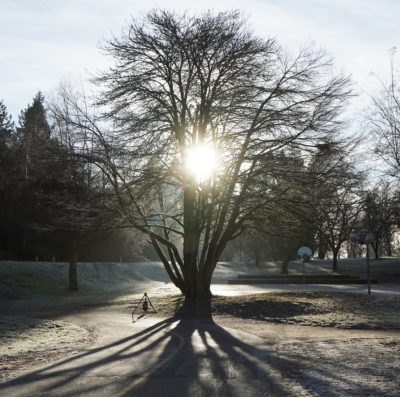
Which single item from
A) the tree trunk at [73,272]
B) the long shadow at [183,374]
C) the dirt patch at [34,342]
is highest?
the tree trunk at [73,272]

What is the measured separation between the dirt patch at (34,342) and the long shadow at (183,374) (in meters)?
0.55

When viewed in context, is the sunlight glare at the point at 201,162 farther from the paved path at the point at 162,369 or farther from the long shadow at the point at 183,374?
the long shadow at the point at 183,374

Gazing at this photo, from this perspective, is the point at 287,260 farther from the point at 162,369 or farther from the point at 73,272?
the point at 162,369

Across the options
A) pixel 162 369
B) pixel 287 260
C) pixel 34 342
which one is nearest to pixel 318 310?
pixel 34 342

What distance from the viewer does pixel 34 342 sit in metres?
12.8

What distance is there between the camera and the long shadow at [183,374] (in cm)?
768

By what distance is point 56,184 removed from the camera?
35969 mm

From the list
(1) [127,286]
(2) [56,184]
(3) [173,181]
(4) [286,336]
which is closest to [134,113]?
(3) [173,181]

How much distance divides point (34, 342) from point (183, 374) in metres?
5.28

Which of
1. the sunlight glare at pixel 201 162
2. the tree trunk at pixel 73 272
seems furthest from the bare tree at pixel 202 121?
the tree trunk at pixel 73 272

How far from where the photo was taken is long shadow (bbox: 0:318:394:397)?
7684 mm

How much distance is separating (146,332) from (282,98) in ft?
35.0

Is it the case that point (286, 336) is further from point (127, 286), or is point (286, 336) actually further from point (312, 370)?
point (127, 286)

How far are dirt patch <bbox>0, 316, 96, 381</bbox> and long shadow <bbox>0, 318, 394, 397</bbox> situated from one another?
550mm
